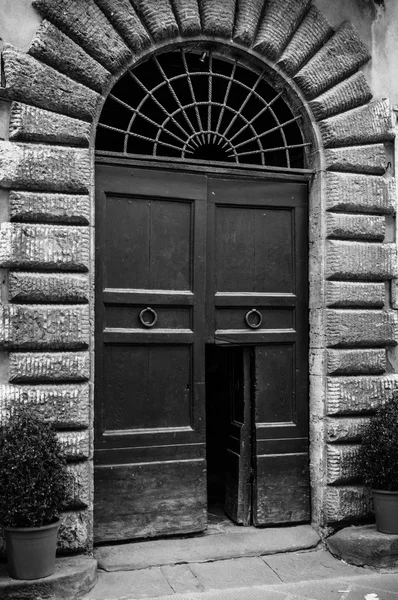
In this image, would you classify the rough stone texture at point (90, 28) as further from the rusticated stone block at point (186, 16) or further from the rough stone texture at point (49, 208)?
the rough stone texture at point (49, 208)

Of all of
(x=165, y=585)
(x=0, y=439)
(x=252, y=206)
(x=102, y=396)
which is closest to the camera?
(x=0, y=439)

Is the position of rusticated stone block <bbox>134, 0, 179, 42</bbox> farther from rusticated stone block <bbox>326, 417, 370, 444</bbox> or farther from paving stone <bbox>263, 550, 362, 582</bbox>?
paving stone <bbox>263, 550, 362, 582</bbox>

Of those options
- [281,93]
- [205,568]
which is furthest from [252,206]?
[205,568]

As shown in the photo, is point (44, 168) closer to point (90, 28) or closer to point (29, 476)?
point (90, 28)

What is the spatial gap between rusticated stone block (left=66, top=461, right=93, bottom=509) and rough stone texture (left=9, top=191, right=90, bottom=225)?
1716mm

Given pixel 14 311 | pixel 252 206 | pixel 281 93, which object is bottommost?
pixel 14 311

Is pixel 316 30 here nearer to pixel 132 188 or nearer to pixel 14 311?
pixel 132 188

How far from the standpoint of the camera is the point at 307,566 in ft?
17.5

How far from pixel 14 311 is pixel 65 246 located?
575 mm

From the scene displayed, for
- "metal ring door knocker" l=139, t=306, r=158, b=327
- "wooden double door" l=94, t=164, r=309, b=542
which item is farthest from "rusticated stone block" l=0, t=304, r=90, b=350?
"metal ring door knocker" l=139, t=306, r=158, b=327

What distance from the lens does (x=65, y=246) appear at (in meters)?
5.05

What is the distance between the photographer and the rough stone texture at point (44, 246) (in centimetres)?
490

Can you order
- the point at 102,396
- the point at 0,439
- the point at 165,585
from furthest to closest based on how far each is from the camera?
1. the point at 102,396
2. the point at 165,585
3. the point at 0,439

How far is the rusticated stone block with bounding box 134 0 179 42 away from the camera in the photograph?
536 cm
